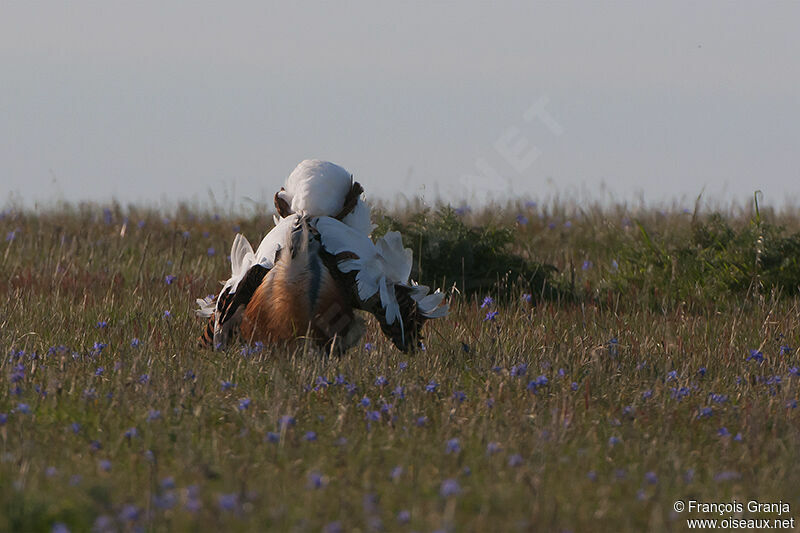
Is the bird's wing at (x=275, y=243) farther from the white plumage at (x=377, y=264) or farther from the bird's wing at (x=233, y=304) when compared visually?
the white plumage at (x=377, y=264)

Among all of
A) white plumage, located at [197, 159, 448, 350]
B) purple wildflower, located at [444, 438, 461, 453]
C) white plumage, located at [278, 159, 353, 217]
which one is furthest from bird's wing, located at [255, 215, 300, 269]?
purple wildflower, located at [444, 438, 461, 453]

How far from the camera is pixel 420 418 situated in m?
3.96

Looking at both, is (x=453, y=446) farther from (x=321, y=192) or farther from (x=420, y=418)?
(x=321, y=192)

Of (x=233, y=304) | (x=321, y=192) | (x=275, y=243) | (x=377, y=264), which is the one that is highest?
(x=321, y=192)

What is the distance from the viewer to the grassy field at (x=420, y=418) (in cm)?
305

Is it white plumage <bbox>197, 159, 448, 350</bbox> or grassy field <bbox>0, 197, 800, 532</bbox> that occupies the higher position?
white plumage <bbox>197, 159, 448, 350</bbox>

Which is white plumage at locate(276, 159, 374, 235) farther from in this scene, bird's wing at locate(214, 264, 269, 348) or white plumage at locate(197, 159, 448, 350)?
bird's wing at locate(214, 264, 269, 348)

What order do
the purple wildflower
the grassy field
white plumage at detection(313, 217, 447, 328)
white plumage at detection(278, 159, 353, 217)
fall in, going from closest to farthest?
the grassy field
the purple wildflower
white plumage at detection(313, 217, 447, 328)
white plumage at detection(278, 159, 353, 217)

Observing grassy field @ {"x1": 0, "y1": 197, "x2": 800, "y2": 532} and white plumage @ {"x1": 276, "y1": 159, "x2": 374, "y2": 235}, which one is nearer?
grassy field @ {"x1": 0, "y1": 197, "x2": 800, "y2": 532}

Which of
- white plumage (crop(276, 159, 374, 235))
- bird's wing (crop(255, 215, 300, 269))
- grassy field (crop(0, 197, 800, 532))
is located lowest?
grassy field (crop(0, 197, 800, 532))

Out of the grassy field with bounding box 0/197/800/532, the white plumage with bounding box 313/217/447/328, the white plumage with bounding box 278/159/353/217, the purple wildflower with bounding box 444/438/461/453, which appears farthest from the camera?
the white plumage with bounding box 278/159/353/217

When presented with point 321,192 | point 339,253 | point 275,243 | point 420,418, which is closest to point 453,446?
point 420,418

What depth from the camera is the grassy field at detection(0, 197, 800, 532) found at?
3.05 meters

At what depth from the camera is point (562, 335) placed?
6.38m
